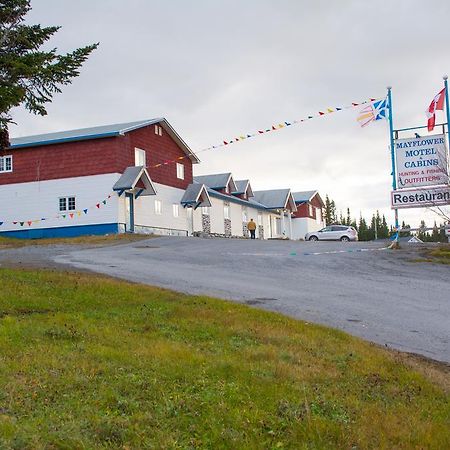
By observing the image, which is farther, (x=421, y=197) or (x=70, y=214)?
(x=70, y=214)

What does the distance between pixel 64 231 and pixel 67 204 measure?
157 centimetres

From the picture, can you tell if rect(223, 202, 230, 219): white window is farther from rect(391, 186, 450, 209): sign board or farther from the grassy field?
the grassy field

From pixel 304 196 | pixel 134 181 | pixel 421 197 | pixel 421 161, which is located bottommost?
pixel 421 197

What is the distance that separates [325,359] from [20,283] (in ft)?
20.5

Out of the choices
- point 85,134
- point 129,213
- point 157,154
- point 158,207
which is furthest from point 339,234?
point 85,134

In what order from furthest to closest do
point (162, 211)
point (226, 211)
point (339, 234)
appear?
point (226, 211) → point (339, 234) → point (162, 211)

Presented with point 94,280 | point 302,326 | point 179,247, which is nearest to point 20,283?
point 94,280

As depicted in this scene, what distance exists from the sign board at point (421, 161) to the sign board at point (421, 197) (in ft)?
0.77

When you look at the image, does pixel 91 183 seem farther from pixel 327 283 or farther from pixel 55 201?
pixel 327 283

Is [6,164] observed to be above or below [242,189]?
above

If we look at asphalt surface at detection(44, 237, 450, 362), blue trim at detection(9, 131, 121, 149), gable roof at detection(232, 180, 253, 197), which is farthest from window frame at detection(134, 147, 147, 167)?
gable roof at detection(232, 180, 253, 197)

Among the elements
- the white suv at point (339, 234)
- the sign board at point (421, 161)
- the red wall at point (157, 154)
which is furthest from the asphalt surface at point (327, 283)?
the white suv at point (339, 234)

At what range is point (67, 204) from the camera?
3506 centimetres

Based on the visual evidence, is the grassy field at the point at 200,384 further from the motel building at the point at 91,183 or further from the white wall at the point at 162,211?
the white wall at the point at 162,211
